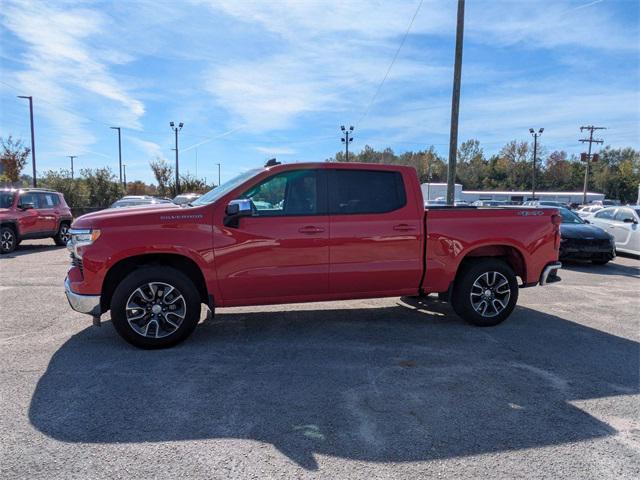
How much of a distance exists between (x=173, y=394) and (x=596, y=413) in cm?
342

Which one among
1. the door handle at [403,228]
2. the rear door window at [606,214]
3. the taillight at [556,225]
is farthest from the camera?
the rear door window at [606,214]

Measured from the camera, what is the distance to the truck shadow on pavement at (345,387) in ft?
10.5

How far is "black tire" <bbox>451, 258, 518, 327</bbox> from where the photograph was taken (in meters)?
5.78

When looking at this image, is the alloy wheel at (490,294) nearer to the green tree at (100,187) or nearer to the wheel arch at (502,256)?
the wheel arch at (502,256)

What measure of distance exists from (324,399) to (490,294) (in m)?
3.10

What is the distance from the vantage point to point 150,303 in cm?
485

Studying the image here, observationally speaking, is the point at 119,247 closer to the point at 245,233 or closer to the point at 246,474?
the point at 245,233

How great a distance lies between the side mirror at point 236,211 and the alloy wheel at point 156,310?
926 mm

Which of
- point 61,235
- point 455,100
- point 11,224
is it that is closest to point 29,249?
point 61,235

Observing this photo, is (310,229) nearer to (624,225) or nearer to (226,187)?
(226,187)

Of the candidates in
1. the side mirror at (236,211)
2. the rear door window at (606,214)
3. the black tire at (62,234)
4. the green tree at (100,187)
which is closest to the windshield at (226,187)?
the side mirror at (236,211)

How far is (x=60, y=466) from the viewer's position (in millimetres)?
2812

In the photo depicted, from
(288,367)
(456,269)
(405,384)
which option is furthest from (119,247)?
(456,269)

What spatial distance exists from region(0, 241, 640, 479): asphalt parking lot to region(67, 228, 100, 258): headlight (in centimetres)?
112
